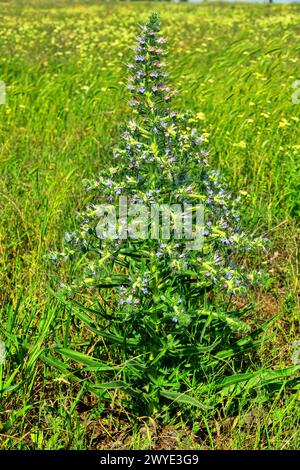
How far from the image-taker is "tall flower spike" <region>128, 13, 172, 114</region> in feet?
7.45

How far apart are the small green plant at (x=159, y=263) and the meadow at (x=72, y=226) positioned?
98mm

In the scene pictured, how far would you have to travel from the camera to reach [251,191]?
→ 3.74 meters

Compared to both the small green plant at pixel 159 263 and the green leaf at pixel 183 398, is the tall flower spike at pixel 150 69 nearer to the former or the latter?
the small green plant at pixel 159 263

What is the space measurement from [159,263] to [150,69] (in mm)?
692

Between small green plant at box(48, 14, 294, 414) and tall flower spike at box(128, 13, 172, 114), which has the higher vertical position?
tall flower spike at box(128, 13, 172, 114)

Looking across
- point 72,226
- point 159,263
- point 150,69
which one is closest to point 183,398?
point 159,263

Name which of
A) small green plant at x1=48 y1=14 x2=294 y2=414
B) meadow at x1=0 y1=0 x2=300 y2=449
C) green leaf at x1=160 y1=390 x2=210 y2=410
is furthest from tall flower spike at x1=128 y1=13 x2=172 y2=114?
green leaf at x1=160 y1=390 x2=210 y2=410

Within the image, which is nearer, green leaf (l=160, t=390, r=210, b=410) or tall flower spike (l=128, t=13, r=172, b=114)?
green leaf (l=160, t=390, r=210, b=410)

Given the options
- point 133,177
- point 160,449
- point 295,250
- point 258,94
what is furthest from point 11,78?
point 160,449

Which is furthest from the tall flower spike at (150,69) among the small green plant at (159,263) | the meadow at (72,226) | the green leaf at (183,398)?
the green leaf at (183,398)

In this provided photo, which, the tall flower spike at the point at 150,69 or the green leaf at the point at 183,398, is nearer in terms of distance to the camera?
the green leaf at the point at 183,398

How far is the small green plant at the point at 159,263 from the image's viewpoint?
2.20 metres

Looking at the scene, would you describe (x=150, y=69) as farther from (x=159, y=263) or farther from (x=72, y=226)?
(x=72, y=226)

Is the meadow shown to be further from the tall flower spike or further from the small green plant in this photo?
the tall flower spike
